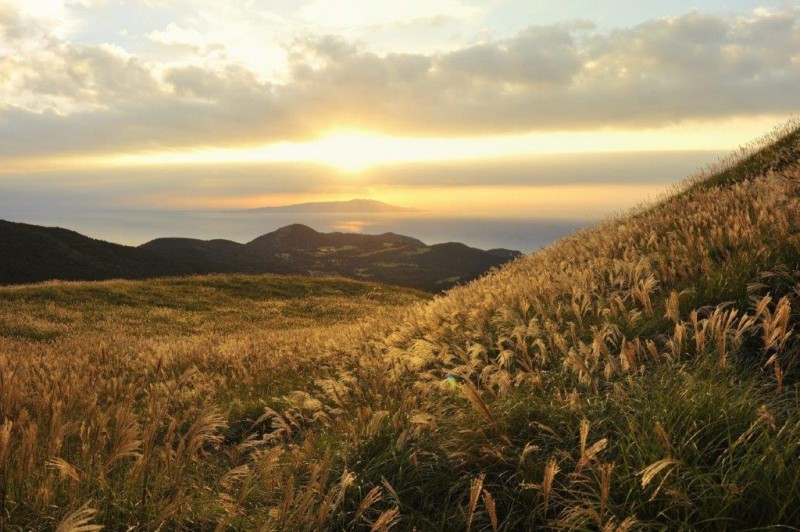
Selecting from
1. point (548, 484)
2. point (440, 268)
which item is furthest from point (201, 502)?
point (440, 268)

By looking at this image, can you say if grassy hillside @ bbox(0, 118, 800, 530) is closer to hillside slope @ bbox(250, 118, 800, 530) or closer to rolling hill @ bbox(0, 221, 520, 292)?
hillside slope @ bbox(250, 118, 800, 530)

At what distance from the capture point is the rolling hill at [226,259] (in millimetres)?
79312

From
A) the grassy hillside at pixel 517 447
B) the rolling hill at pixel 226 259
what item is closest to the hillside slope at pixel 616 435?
the grassy hillside at pixel 517 447

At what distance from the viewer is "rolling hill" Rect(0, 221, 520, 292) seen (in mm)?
79312

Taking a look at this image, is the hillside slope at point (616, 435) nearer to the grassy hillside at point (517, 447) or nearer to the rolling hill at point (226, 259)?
the grassy hillside at point (517, 447)

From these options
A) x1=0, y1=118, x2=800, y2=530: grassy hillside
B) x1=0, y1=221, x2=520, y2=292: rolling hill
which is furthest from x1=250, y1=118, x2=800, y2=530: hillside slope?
x1=0, y1=221, x2=520, y2=292: rolling hill

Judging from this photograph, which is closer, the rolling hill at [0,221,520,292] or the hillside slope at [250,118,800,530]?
the hillside slope at [250,118,800,530]

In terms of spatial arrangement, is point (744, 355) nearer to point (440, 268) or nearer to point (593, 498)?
point (593, 498)

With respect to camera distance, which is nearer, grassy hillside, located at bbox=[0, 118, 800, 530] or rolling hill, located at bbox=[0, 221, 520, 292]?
grassy hillside, located at bbox=[0, 118, 800, 530]

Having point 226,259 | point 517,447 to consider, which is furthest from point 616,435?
point 226,259

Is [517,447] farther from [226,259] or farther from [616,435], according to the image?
[226,259]

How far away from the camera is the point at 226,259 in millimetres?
139625

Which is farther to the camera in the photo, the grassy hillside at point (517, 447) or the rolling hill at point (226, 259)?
the rolling hill at point (226, 259)

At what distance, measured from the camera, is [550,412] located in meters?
4.11
